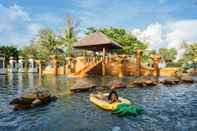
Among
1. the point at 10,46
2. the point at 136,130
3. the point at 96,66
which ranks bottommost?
the point at 136,130

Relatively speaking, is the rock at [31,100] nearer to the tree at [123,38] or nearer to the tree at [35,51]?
the tree at [123,38]

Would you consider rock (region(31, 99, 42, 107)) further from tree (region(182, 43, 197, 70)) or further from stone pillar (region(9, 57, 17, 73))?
stone pillar (region(9, 57, 17, 73))

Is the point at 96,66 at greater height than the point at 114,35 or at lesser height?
lesser

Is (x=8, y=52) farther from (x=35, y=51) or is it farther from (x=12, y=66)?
(x=12, y=66)

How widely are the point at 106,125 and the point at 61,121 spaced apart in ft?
6.94

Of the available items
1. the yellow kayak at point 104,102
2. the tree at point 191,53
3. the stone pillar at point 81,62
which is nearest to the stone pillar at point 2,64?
the stone pillar at point 81,62

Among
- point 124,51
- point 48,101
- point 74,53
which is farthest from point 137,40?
point 48,101

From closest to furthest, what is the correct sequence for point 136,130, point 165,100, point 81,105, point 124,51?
point 136,130
point 81,105
point 165,100
point 124,51

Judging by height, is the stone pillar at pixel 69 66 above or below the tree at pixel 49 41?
below

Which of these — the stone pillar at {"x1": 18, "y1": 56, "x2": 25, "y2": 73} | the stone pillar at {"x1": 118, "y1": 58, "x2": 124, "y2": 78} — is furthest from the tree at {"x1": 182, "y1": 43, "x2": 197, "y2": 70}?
the stone pillar at {"x1": 18, "y1": 56, "x2": 25, "y2": 73}

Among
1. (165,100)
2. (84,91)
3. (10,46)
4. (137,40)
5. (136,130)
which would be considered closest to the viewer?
(136,130)

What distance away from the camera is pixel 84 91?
78.0ft

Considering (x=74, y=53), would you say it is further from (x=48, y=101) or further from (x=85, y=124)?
(x=85, y=124)

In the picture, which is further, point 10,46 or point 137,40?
point 10,46
